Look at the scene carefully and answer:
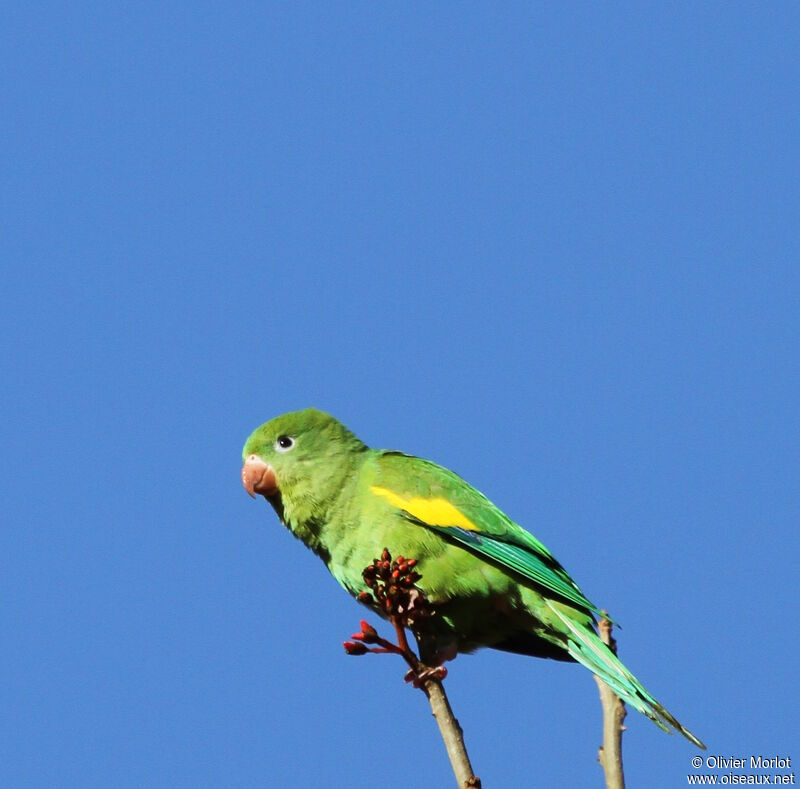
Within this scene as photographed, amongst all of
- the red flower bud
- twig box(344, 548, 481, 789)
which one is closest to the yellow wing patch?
twig box(344, 548, 481, 789)

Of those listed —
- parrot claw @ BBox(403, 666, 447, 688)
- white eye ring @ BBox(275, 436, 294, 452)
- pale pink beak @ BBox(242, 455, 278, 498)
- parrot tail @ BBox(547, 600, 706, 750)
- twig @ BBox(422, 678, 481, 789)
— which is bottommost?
twig @ BBox(422, 678, 481, 789)

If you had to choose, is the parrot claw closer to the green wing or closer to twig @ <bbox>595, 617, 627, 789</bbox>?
twig @ <bbox>595, 617, 627, 789</bbox>

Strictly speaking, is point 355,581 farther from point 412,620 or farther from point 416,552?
point 412,620

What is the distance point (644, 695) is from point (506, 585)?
49.1 inches

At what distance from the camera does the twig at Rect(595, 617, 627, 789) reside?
379cm

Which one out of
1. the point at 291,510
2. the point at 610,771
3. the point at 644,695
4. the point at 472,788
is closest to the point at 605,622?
the point at 644,695

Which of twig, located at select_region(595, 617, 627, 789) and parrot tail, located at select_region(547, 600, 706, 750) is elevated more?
parrot tail, located at select_region(547, 600, 706, 750)

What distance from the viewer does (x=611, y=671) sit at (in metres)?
5.91

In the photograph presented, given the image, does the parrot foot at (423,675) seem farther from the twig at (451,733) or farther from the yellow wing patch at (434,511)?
the yellow wing patch at (434,511)

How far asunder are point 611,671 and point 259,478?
2.78 metres

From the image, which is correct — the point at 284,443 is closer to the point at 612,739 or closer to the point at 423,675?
the point at 423,675

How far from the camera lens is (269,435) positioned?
737 centimetres

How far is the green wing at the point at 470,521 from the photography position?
653cm

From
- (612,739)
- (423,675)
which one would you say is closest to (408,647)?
(423,675)
